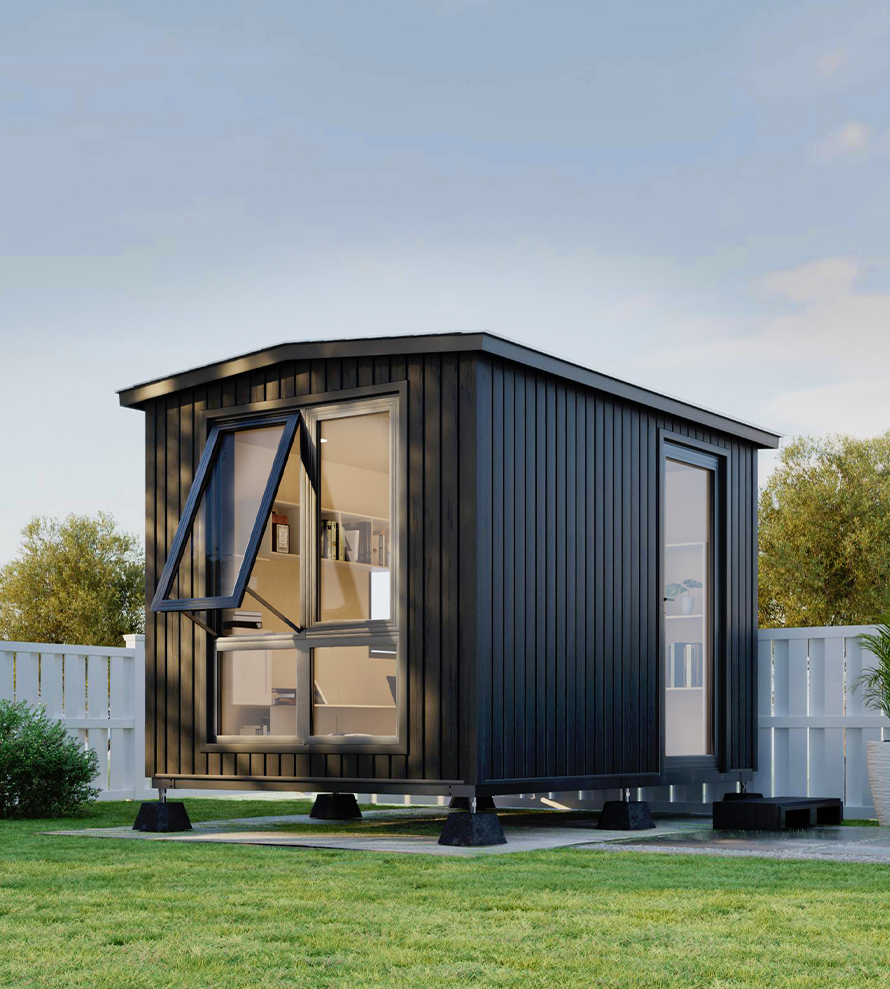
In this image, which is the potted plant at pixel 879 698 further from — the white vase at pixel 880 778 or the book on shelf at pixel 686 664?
the book on shelf at pixel 686 664

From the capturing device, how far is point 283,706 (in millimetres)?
7332

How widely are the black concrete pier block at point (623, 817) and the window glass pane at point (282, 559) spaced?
2.04 metres

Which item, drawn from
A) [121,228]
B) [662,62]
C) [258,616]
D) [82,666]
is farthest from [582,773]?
[121,228]

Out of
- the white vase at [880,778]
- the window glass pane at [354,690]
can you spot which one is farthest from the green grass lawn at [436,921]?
the white vase at [880,778]

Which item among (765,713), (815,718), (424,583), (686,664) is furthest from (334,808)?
(815,718)

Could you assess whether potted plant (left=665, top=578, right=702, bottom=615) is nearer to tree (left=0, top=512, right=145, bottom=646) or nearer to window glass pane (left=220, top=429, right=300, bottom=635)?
window glass pane (left=220, top=429, right=300, bottom=635)

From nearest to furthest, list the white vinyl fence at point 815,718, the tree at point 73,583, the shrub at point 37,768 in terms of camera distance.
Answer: the shrub at point 37,768 < the white vinyl fence at point 815,718 < the tree at point 73,583

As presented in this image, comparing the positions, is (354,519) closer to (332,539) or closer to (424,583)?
(332,539)

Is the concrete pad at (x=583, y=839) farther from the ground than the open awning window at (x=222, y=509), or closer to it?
closer to it

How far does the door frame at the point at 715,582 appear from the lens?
837 cm

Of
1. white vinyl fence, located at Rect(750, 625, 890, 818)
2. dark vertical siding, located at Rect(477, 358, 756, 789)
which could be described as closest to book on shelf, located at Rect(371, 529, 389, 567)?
dark vertical siding, located at Rect(477, 358, 756, 789)

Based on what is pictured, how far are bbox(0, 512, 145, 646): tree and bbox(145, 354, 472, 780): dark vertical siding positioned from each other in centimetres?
2484

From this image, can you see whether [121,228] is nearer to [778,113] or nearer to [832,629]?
[778,113]

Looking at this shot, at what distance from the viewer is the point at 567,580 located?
7.47 meters
